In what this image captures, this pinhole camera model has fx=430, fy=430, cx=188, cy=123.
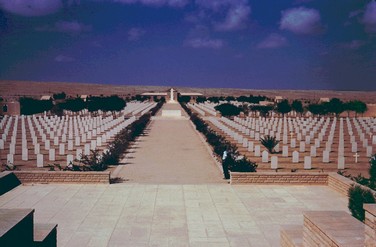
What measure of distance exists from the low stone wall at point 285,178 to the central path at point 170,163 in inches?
47.1

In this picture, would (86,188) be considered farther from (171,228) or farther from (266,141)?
(266,141)

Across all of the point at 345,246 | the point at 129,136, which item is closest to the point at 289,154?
the point at 129,136

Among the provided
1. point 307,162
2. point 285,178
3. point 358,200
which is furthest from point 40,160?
point 358,200

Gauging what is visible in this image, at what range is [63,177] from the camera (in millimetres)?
11695

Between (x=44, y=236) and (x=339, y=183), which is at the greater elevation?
(x=44, y=236)

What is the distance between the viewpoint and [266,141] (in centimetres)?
2127

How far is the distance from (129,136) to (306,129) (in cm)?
1361

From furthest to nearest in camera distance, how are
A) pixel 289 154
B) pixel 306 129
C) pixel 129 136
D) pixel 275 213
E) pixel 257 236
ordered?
1. pixel 306 129
2. pixel 129 136
3. pixel 289 154
4. pixel 275 213
5. pixel 257 236

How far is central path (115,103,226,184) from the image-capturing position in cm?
1326

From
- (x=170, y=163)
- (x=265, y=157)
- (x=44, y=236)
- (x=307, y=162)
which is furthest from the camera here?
(x=265, y=157)

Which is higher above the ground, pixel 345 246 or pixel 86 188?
pixel 345 246

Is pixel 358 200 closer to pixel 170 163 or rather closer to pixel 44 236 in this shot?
pixel 44 236

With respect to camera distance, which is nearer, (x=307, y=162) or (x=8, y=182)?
(x=8, y=182)

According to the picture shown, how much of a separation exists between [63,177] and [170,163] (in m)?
A: 5.28
